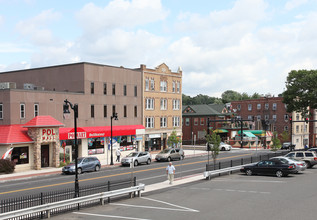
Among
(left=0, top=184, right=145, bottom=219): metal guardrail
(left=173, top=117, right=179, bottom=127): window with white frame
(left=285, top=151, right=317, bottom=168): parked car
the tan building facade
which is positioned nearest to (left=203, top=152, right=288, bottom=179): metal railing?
(left=285, top=151, right=317, bottom=168): parked car

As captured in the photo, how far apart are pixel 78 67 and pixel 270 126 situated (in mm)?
58812

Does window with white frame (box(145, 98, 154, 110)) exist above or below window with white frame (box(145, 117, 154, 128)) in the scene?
above

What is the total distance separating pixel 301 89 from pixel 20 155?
45807 millimetres

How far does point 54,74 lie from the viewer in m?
50.0

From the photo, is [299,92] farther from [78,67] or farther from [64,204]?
[64,204]

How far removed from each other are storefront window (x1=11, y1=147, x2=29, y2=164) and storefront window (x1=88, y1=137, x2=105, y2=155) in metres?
10.1

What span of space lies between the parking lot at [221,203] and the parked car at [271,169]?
2263mm

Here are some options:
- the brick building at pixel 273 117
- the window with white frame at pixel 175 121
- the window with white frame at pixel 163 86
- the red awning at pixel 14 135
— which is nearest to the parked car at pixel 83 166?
the red awning at pixel 14 135

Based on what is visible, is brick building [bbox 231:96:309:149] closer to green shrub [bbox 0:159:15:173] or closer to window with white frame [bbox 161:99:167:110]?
window with white frame [bbox 161:99:167:110]

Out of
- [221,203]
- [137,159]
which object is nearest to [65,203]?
[221,203]

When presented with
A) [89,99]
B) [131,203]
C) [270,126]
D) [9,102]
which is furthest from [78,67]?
[270,126]

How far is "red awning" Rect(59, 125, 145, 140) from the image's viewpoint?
1687 inches

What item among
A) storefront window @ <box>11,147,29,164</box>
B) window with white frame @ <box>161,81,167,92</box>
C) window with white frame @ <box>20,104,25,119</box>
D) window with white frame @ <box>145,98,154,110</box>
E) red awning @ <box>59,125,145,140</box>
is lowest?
storefront window @ <box>11,147,29,164</box>

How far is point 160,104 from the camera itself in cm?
6162
